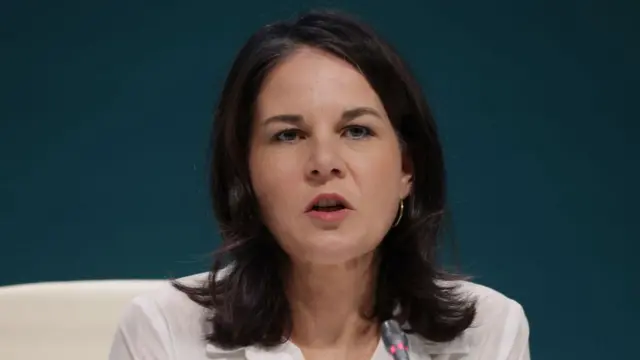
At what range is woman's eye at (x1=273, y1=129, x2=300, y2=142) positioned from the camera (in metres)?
1.27

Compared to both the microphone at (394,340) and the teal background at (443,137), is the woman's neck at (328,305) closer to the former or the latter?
the microphone at (394,340)

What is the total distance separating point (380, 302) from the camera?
145 centimetres

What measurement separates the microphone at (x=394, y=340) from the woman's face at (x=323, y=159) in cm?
13

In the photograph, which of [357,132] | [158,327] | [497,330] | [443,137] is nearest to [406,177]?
Result: [357,132]

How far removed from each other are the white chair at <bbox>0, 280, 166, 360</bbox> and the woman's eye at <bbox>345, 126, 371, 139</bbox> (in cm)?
49

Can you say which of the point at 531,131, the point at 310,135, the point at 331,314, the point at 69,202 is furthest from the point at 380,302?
the point at 69,202

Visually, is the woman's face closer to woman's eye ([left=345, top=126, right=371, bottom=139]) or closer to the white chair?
woman's eye ([left=345, top=126, right=371, bottom=139])

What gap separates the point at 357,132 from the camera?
4.20 feet

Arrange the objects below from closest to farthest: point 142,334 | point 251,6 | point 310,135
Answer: point 310,135, point 142,334, point 251,6

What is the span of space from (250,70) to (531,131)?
1.04 metres

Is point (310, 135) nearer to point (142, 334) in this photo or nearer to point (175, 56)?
point (142, 334)

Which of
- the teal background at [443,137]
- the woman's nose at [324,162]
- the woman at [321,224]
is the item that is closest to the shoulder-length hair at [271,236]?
the woman at [321,224]

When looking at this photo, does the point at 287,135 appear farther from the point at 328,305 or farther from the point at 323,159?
the point at 328,305

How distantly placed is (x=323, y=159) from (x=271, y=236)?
0.23 meters
